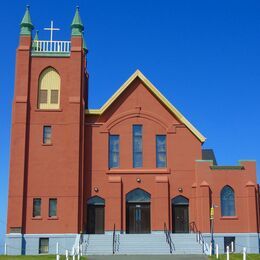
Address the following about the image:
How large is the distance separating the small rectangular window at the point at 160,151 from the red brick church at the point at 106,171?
75 mm

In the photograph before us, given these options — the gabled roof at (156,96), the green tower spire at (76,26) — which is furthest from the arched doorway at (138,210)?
the green tower spire at (76,26)

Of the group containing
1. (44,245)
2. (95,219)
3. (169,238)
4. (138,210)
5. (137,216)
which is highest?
(138,210)

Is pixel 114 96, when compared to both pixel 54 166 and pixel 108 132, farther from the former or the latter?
pixel 54 166

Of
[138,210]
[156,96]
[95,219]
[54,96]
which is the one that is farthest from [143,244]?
[54,96]

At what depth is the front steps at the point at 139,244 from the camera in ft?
124

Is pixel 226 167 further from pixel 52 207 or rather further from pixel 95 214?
pixel 52 207

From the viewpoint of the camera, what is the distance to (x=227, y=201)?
42.5 meters

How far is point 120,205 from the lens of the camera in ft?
140

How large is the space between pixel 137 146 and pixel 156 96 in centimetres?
407

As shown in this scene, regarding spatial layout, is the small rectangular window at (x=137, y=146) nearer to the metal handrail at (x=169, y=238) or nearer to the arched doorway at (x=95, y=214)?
the arched doorway at (x=95, y=214)

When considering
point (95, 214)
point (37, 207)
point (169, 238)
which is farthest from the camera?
point (95, 214)

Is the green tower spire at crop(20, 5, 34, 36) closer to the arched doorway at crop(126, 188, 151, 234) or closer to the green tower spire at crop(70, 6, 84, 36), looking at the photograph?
the green tower spire at crop(70, 6, 84, 36)

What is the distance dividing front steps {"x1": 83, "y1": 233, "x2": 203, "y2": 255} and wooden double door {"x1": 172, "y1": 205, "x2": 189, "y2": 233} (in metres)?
2.03

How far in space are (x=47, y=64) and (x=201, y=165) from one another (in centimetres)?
1354
